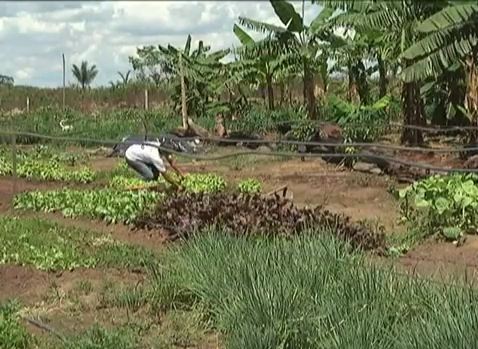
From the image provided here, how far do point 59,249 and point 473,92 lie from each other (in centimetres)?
991

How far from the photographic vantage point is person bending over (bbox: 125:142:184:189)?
492 inches

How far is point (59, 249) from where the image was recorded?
8.38 meters

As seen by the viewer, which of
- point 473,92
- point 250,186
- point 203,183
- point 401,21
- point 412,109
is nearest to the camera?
point 203,183

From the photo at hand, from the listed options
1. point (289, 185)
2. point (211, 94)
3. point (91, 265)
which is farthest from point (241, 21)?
point (91, 265)

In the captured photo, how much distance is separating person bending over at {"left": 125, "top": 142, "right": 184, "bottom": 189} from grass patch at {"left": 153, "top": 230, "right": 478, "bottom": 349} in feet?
19.9

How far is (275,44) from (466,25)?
6.77 m

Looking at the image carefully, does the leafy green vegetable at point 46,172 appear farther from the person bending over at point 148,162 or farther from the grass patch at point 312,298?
the grass patch at point 312,298

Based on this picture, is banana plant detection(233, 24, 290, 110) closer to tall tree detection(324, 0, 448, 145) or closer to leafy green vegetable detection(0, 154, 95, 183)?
tall tree detection(324, 0, 448, 145)

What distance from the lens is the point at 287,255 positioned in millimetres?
6004

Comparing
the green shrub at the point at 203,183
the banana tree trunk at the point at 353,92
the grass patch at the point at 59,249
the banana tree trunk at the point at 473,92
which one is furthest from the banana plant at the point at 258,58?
the grass patch at the point at 59,249

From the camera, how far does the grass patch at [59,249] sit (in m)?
7.93

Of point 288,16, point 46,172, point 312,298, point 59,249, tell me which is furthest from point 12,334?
point 288,16

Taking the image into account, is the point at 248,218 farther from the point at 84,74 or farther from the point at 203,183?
the point at 84,74

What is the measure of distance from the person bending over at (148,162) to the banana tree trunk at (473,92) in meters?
6.05
